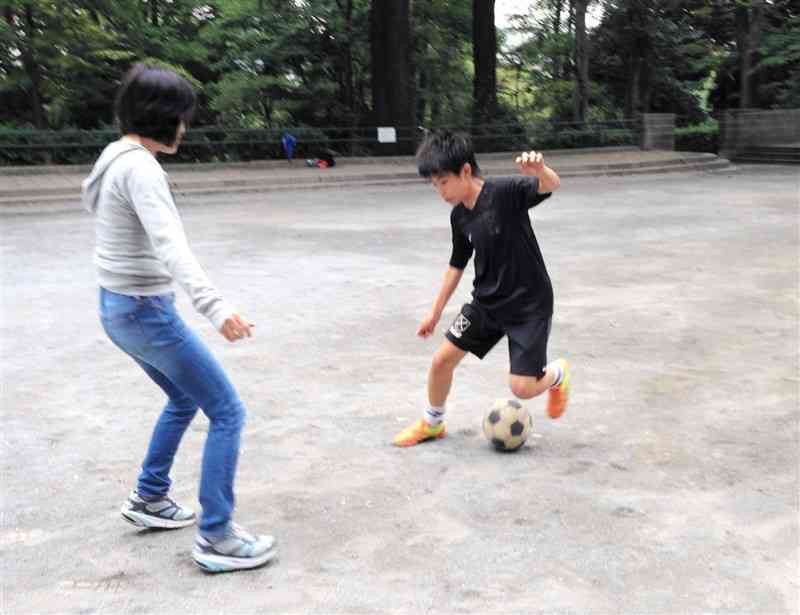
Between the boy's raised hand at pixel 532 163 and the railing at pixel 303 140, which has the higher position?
the boy's raised hand at pixel 532 163

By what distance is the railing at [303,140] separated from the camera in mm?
21156

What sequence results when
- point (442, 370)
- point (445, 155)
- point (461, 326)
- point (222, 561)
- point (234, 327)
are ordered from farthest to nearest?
point (442, 370) → point (461, 326) → point (445, 155) → point (222, 561) → point (234, 327)

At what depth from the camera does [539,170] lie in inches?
152

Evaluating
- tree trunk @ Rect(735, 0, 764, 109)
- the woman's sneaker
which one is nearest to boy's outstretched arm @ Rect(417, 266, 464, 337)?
the woman's sneaker

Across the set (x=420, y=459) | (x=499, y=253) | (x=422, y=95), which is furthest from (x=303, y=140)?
(x=499, y=253)

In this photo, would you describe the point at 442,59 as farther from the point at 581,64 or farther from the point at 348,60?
the point at 581,64

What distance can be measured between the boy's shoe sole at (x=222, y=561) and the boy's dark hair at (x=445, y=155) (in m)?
1.79

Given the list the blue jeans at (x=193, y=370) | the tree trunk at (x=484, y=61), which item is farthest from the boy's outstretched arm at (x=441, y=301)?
the tree trunk at (x=484, y=61)

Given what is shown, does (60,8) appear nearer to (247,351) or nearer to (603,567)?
(247,351)

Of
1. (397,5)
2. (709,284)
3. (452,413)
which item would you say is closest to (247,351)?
(452,413)

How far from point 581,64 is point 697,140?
5.31 m

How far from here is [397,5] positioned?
23.8m

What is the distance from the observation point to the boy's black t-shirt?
4.14 meters

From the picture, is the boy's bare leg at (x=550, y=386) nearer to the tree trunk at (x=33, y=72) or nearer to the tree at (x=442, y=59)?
the tree trunk at (x=33, y=72)
